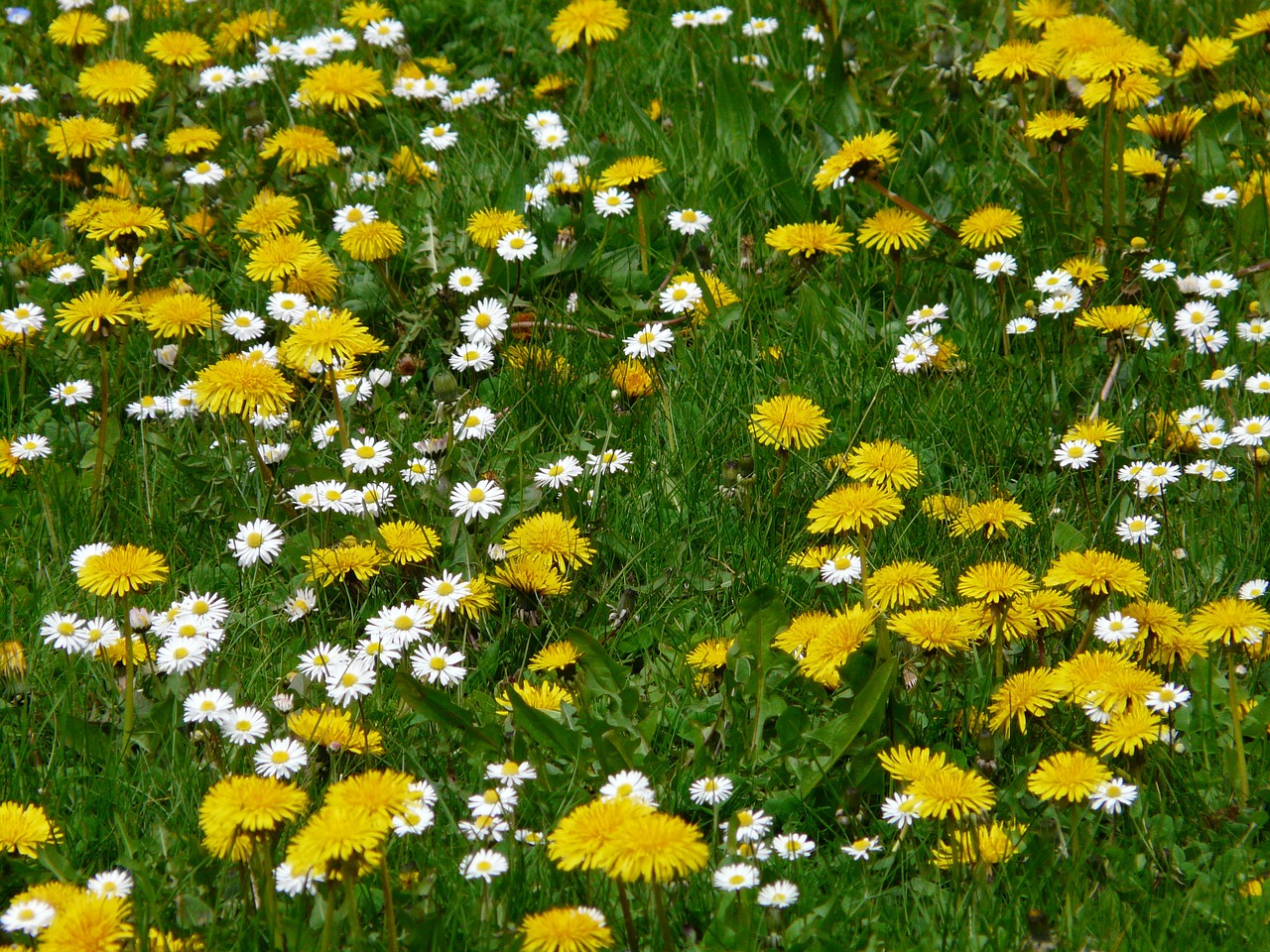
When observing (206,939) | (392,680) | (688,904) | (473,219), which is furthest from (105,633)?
(473,219)

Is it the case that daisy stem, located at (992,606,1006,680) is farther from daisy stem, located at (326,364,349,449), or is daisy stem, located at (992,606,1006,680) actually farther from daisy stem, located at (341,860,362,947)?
daisy stem, located at (326,364,349,449)

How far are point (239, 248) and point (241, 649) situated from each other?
1.46 m

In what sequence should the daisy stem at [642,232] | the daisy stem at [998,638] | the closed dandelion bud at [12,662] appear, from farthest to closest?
the daisy stem at [642,232] → the closed dandelion bud at [12,662] → the daisy stem at [998,638]

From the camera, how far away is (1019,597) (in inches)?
90.5

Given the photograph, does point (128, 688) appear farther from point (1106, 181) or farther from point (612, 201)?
point (1106, 181)

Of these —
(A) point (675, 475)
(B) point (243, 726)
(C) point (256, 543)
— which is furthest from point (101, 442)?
(A) point (675, 475)

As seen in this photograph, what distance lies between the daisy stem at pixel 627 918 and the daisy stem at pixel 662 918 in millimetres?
37

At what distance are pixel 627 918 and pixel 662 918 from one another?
0.17 feet

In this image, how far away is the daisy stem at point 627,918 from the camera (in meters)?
1.76

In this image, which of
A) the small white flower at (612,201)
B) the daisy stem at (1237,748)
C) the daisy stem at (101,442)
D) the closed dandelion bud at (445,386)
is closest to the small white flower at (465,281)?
the small white flower at (612,201)

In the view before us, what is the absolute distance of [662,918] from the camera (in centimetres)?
175

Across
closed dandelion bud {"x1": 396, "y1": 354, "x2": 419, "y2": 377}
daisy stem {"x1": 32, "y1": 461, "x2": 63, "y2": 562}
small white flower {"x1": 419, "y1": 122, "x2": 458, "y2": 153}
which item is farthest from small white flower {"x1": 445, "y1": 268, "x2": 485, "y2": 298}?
daisy stem {"x1": 32, "y1": 461, "x2": 63, "y2": 562}

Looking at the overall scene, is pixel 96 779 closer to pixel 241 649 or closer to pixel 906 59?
pixel 241 649

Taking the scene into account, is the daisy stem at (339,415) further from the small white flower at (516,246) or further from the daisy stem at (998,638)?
the daisy stem at (998,638)
